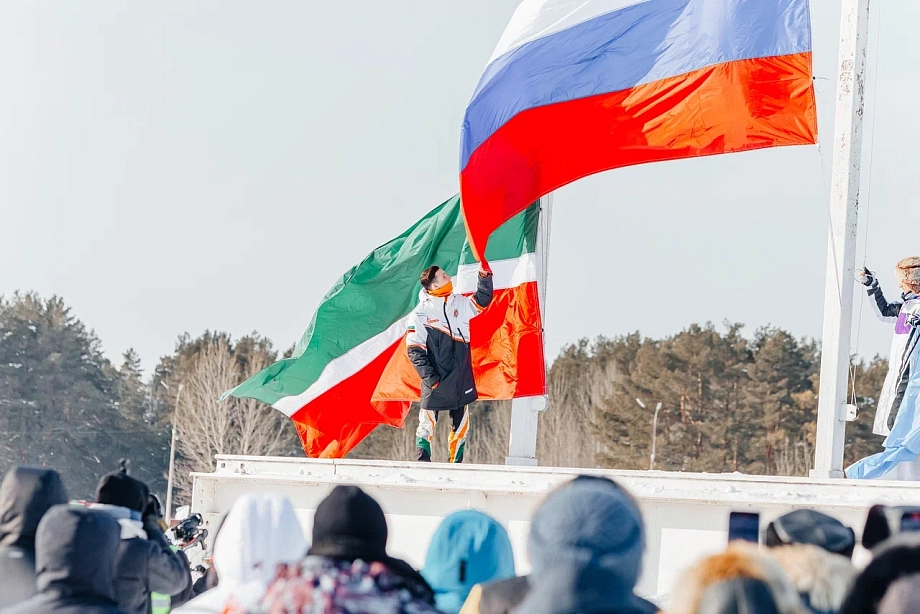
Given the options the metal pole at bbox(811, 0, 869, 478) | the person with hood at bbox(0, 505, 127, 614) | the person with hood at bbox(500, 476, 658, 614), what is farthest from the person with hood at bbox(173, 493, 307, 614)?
the metal pole at bbox(811, 0, 869, 478)

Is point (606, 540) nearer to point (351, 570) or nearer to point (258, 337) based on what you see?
point (351, 570)

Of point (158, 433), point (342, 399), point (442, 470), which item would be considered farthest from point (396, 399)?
point (158, 433)

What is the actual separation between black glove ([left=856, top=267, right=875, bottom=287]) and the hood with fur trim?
20.0 feet

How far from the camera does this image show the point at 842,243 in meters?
8.96

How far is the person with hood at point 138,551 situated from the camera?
15.9ft

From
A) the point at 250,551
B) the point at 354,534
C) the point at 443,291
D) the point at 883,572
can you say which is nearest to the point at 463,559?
the point at 354,534

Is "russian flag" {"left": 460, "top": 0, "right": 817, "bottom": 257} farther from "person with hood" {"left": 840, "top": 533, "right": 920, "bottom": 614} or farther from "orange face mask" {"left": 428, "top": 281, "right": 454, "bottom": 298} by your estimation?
"person with hood" {"left": 840, "top": 533, "right": 920, "bottom": 614}

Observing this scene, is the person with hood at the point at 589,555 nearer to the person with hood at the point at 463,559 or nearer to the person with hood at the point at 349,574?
the person with hood at the point at 349,574

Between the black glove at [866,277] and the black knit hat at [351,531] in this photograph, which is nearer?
the black knit hat at [351,531]

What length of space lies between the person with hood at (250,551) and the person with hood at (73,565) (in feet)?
0.85

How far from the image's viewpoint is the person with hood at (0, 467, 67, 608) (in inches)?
178

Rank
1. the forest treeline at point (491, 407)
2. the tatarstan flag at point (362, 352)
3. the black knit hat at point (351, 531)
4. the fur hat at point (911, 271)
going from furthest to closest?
1. the forest treeline at point (491, 407)
2. the tatarstan flag at point (362, 352)
3. the fur hat at point (911, 271)
4. the black knit hat at point (351, 531)

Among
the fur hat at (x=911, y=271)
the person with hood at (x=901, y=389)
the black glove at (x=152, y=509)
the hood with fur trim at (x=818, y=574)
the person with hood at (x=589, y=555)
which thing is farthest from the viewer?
the fur hat at (x=911, y=271)

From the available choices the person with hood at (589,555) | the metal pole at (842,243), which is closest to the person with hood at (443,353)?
the metal pole at (842,243)
